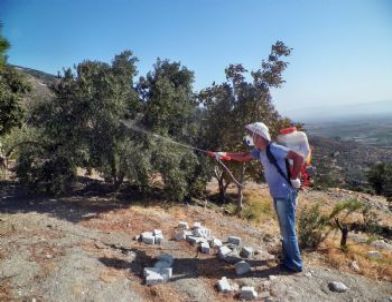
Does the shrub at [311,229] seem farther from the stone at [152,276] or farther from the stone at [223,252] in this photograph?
the stone at [152,276]

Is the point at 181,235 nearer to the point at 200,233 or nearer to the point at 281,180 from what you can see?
the point at 200,233

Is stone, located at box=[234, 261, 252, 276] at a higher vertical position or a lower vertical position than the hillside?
lower

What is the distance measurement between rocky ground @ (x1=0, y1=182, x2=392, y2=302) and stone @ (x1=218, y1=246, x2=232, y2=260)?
16 cm

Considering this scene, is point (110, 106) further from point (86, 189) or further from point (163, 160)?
point (86, 189)

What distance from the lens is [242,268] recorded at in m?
6.23

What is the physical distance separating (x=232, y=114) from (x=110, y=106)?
6.05 meters

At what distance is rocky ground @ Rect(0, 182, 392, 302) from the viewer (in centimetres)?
535

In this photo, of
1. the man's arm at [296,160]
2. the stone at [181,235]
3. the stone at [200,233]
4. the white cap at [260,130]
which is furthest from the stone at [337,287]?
the stone at [181,235]

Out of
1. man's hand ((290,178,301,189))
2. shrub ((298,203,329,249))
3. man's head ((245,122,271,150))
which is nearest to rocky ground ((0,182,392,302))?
shrub ((298,203,329,249))

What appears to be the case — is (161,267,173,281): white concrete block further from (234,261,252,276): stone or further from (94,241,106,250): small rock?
(94,241,106,250): small rock

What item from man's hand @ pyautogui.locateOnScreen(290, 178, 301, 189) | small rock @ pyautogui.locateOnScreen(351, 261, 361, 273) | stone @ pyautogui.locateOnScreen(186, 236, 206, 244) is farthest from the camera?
stone @ pyautogui.locateOnScreen(186, 236, 206, 244)

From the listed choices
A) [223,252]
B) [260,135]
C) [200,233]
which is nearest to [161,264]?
[223,252]

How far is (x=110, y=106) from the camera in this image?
11289 mm

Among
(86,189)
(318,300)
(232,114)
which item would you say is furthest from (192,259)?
(232,114)
